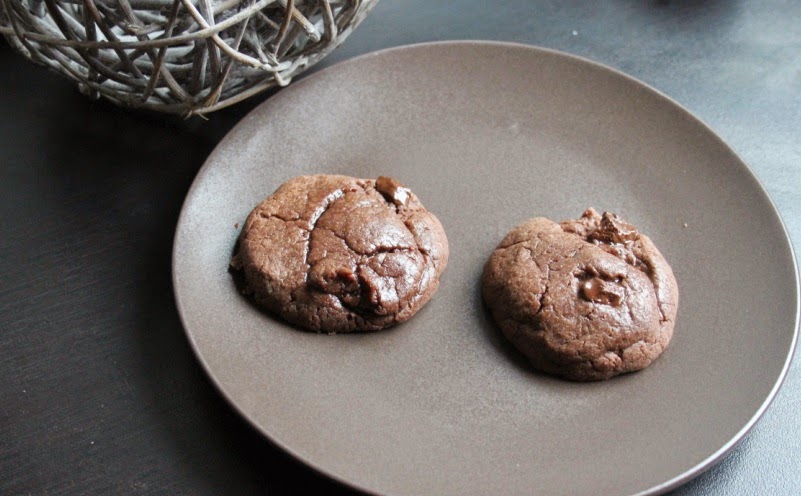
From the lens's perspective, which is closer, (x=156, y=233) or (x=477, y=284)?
(x=477, y=284)

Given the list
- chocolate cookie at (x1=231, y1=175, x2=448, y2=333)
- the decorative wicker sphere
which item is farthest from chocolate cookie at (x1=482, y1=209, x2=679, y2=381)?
the decorative wicker sphere

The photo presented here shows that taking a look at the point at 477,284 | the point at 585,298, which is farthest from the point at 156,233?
the point at 585,298

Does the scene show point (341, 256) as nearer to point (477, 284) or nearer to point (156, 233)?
point (477, 284)

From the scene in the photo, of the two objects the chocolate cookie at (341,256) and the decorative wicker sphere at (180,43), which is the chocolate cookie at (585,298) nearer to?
the chocolate cookie at (341,256)

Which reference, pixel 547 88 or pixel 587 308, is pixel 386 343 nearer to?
pixel 587 308

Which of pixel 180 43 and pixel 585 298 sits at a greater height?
pixel 180 43

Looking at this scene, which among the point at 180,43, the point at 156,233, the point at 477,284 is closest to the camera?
the point at 180,43

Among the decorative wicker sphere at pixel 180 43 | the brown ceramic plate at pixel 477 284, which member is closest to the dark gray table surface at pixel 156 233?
the brown ceramic plate at pixel 477 284
